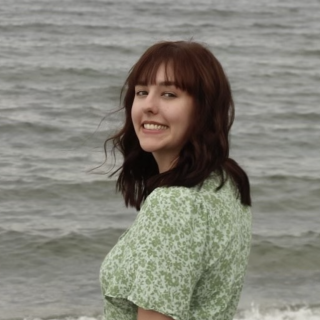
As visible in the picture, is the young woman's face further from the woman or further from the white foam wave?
the white foam wave

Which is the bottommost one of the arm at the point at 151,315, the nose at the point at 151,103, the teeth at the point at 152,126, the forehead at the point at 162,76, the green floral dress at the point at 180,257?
the arm at the point at 151,315

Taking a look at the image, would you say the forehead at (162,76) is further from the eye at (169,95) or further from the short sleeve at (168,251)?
A: the short sleeve at (168,251)

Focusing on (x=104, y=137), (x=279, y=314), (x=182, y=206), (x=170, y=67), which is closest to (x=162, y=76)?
(x=170, y=67)

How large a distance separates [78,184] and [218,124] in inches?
258

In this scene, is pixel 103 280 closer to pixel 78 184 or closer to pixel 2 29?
pixel 78 184

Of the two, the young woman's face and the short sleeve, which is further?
the young woman's face

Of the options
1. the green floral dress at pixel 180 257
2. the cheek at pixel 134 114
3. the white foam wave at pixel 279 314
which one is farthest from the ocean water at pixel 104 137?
the green floral dress at pixel 180 257

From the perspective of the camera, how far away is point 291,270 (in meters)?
7.36

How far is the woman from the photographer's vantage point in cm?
247

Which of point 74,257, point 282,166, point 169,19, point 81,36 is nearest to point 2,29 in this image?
point 81,36

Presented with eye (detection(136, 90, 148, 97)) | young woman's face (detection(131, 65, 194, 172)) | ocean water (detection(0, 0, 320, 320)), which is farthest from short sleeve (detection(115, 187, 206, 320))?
ocean water (detection(0, 0, 320, 320))

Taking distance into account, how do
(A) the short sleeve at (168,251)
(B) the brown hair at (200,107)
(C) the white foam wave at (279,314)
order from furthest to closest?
1. (C) the white foam wave at (279,314)
2. (B) the brown hair at (200,107)
3. (A) the short sleeve at (168,251)

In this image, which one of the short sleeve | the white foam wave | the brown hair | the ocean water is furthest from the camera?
the ocean water

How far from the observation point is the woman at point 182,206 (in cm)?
247
